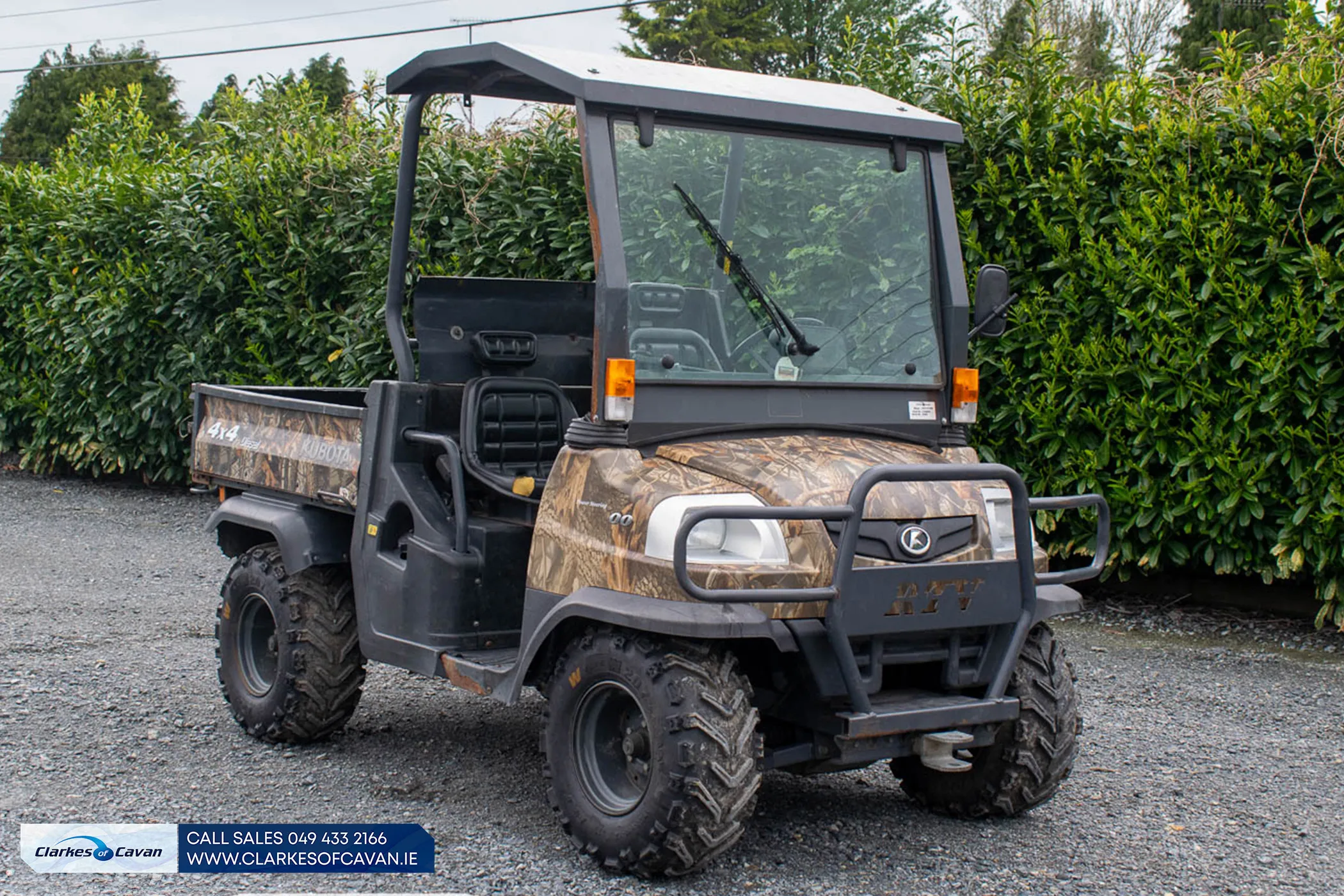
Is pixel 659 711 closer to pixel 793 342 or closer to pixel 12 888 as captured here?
pixel 793 342

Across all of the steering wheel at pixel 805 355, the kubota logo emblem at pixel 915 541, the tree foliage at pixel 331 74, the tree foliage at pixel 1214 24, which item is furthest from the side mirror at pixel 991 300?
the tree foliage at pixel 331 74

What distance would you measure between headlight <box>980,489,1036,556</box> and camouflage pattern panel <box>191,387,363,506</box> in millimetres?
2232

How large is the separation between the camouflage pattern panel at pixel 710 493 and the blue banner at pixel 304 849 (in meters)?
0.87

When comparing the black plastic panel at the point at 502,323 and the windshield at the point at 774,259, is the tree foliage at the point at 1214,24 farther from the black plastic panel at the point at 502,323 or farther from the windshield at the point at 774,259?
the windshield at the point at 774,259

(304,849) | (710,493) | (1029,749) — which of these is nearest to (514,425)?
(710,493)

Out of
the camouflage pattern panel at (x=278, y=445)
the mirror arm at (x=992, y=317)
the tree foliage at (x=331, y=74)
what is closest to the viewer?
the mirror arm at (x=992, y=317)

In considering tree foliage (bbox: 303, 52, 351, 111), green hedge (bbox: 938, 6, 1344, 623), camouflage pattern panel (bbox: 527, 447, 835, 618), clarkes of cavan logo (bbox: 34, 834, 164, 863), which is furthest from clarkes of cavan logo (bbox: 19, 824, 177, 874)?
tree foliage (bbox: 303, 52, 351, 111)

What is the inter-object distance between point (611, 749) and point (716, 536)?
0.75 m

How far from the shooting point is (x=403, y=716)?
5.86 metres

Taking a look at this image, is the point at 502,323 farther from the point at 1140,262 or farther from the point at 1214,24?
the point at 1214,24

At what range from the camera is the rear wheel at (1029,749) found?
14.3 feet

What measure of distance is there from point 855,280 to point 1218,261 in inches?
127

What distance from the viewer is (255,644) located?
5602 millimetres

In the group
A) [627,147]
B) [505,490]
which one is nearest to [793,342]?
[627,147]
